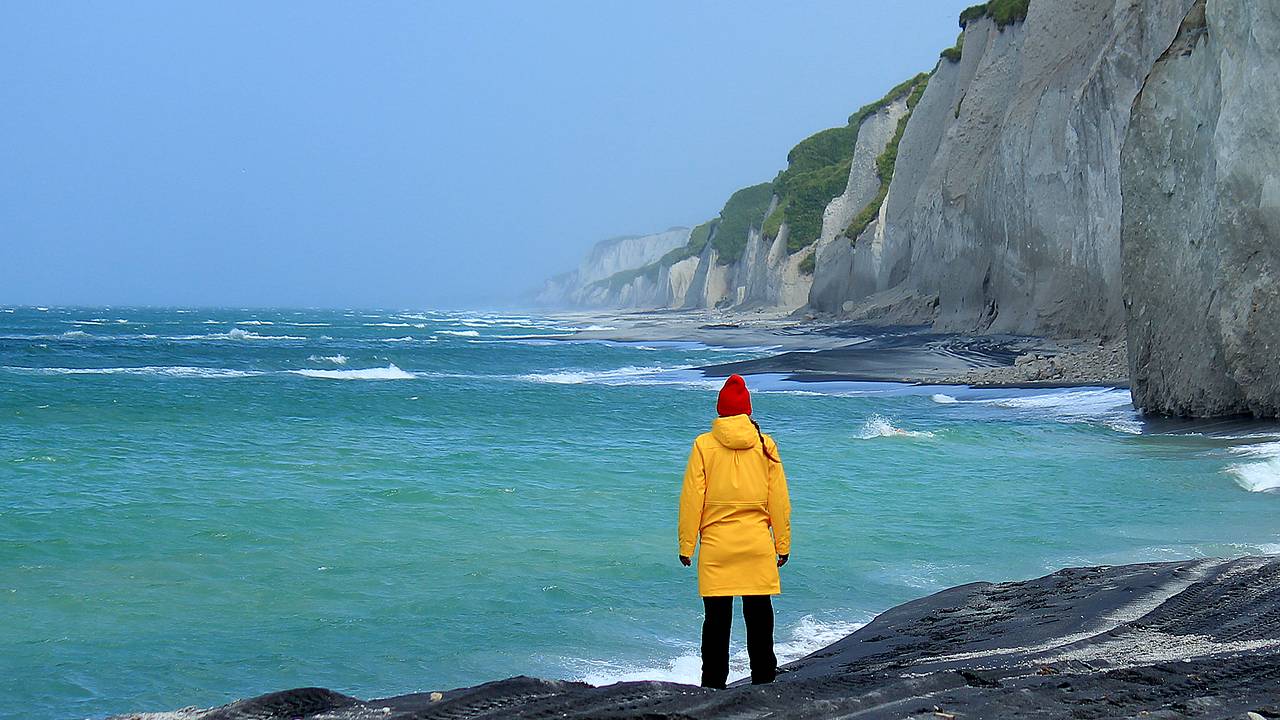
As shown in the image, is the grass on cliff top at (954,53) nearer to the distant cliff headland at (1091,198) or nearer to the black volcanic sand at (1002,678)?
the distant cliff headland at (1091,198)

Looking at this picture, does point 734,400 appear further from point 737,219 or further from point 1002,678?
point 737,219

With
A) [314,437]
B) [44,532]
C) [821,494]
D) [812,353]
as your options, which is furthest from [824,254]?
Result: [44,532]

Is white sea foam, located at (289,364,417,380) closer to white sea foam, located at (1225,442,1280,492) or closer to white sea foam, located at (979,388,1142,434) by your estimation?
white sea foam, located at (979,388,1142,434)

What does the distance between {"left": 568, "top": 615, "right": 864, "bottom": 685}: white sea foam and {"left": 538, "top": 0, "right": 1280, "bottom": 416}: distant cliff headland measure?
10.4 m

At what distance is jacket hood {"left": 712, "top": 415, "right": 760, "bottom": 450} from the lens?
5.39 meters

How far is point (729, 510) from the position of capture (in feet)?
17.8

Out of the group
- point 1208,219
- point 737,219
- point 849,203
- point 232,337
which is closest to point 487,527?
point 1208,219

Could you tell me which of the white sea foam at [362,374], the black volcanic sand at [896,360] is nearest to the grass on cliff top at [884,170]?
the black volcanic sand at [896,360]

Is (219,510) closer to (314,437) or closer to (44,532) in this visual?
(44,532)

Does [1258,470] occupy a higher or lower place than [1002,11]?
lower

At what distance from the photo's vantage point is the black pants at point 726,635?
18.0 ft

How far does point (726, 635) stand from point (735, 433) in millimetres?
927

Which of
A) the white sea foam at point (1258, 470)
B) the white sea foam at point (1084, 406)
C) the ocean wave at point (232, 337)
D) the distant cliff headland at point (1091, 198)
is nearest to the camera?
the white sea foam at point (1258, 470)

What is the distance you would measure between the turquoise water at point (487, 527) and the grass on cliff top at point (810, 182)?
55550mm
